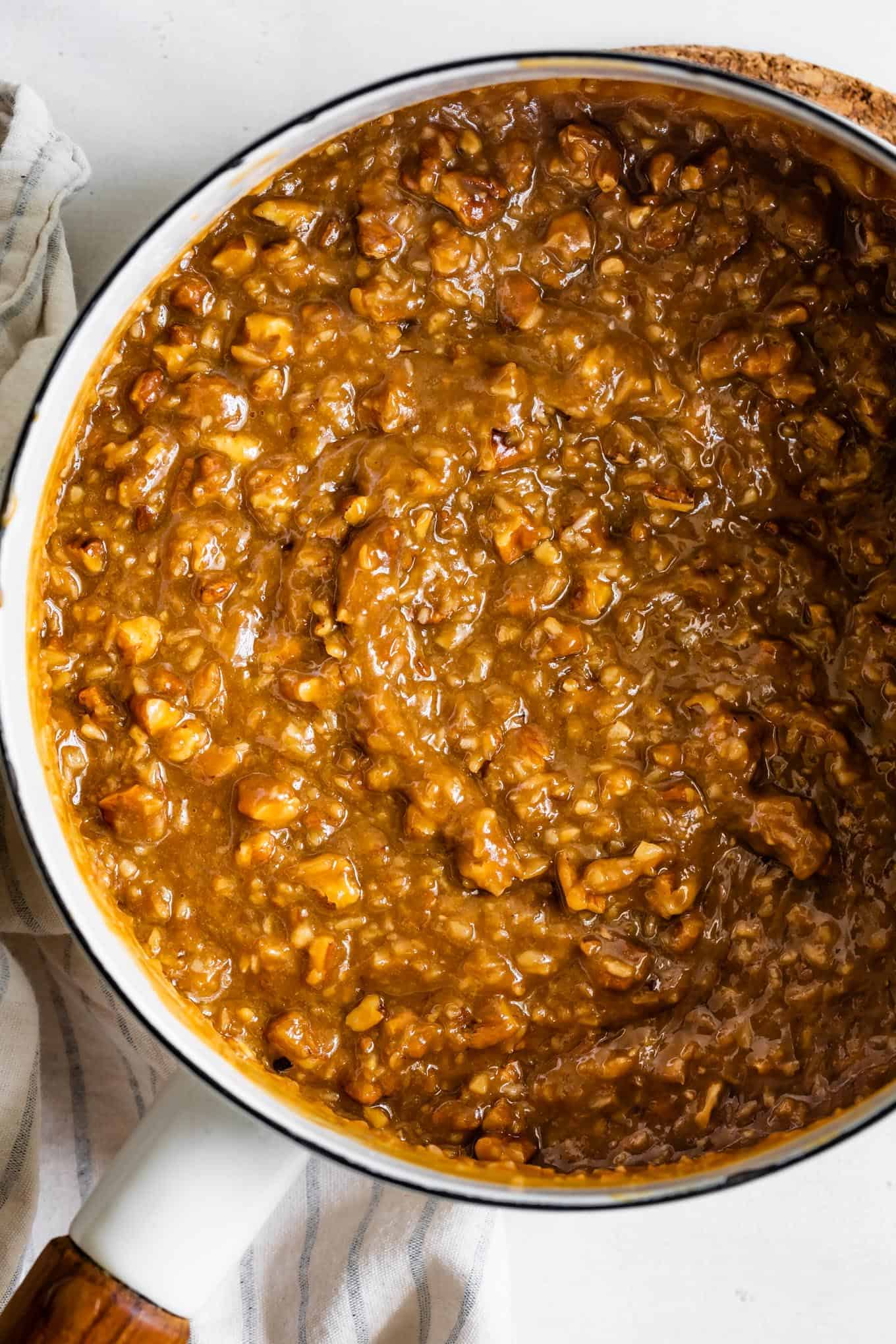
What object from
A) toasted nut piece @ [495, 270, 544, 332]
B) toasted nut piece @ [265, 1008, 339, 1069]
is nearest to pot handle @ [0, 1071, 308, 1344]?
toasted nut piece @ [265, 1008, 339, 1069]

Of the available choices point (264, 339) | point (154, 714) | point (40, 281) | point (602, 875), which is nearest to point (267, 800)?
point (154, 714)

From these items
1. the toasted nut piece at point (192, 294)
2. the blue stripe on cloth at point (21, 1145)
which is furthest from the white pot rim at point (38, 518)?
the blue stripe on cloth at point (21, 1145)

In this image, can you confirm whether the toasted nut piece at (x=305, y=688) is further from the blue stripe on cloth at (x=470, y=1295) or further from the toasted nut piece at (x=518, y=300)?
the blue stripe on cloth at (x=470, y=1295)

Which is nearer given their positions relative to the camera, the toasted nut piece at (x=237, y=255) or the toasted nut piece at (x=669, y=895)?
the toasted nut piece at (x=237, y=255)

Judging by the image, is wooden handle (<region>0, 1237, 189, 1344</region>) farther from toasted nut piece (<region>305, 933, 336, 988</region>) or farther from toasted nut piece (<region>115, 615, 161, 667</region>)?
toasted nut piece (<region>115, 615, 161, 667</region>)

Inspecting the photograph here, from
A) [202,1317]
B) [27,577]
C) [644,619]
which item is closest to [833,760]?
[644,619]

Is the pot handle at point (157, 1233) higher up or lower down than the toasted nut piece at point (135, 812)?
lower down

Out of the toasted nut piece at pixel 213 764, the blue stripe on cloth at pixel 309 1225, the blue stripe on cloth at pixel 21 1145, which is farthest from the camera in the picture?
the blue stripe on cloth at pixel 309 1225
